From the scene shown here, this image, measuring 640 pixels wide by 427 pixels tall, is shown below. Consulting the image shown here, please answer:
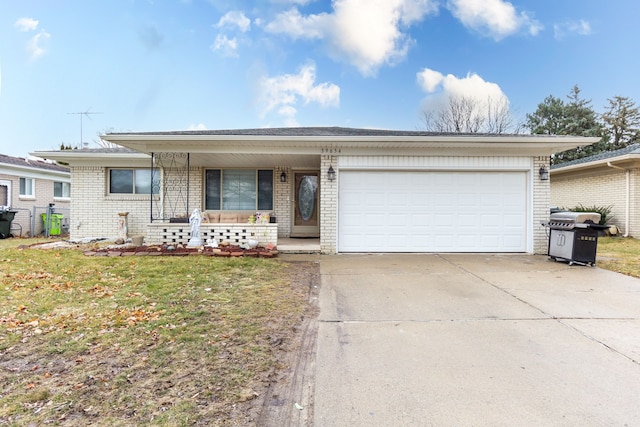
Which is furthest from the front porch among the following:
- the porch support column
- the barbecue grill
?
the barbecue grill

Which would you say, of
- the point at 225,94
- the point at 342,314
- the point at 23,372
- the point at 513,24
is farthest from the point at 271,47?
the point at 23,372

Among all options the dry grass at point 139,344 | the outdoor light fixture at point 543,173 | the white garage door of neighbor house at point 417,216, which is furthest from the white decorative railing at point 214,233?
the outdoor light fixture at point 543,173

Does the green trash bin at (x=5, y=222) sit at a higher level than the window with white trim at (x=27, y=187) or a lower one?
lower

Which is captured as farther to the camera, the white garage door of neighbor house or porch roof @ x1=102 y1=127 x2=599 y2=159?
the white garage door of neighbor house

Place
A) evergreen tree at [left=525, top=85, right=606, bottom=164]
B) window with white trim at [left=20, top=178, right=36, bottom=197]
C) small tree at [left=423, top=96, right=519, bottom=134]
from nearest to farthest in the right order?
window with white trim at [left=20, top=178, right=36, bottom=197] → small tree at [left=423, top=96, right=519, bottom=134] → evergreen tree at [left=525, top=85, right=606, bottom=164]

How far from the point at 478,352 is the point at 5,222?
53.5ft

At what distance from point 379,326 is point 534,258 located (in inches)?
241

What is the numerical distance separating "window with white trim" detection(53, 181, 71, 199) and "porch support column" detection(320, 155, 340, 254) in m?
14.9

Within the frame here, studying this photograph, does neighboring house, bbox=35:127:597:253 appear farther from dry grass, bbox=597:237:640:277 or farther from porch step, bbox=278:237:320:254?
dry grass, bbox=597:237:640:277

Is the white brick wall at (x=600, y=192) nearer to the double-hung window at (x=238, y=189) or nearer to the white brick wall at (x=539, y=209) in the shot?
the white brick wall at (x=539, y=209)

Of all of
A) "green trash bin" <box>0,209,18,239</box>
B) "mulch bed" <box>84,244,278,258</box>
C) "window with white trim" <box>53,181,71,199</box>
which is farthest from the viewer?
"window with white trim" <box>53,181,71,199</box>

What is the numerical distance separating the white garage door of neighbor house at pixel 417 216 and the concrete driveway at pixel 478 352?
289 centimetres

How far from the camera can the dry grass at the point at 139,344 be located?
6.59ft

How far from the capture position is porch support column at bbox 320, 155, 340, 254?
26.9ft
